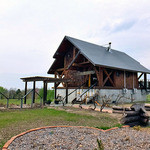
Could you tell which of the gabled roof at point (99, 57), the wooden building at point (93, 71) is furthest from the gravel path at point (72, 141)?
the wooden building at point (93, 71)

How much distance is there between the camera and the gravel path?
3.45 metres

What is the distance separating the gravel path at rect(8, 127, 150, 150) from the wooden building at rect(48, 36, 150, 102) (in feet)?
31.4

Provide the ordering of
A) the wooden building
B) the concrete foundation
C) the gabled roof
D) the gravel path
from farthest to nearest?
the wooden building
the concrete foundation
the gabled roof
the gravel path

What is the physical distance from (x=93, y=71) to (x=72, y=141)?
36.9ft

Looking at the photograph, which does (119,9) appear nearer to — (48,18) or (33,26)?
(48,18)

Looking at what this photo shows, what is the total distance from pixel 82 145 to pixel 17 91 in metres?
17.0

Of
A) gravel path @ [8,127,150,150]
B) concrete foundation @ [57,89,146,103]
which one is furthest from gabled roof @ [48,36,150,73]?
gravel path @ [8,127,150,150]

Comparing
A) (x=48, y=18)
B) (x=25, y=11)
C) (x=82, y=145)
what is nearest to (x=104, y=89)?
(x=48, y=18)

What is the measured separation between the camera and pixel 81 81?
16672 mm

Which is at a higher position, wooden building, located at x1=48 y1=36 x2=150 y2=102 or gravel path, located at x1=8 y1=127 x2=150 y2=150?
wooden building, located at x1=48 y1=36 x2=150 y2=102

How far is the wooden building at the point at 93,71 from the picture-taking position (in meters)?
14.8

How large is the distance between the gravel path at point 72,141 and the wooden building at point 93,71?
31.4ft

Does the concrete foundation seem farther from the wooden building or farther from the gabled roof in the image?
the gabled roof

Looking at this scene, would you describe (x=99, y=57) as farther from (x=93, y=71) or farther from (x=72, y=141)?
(x=72, y=141)
